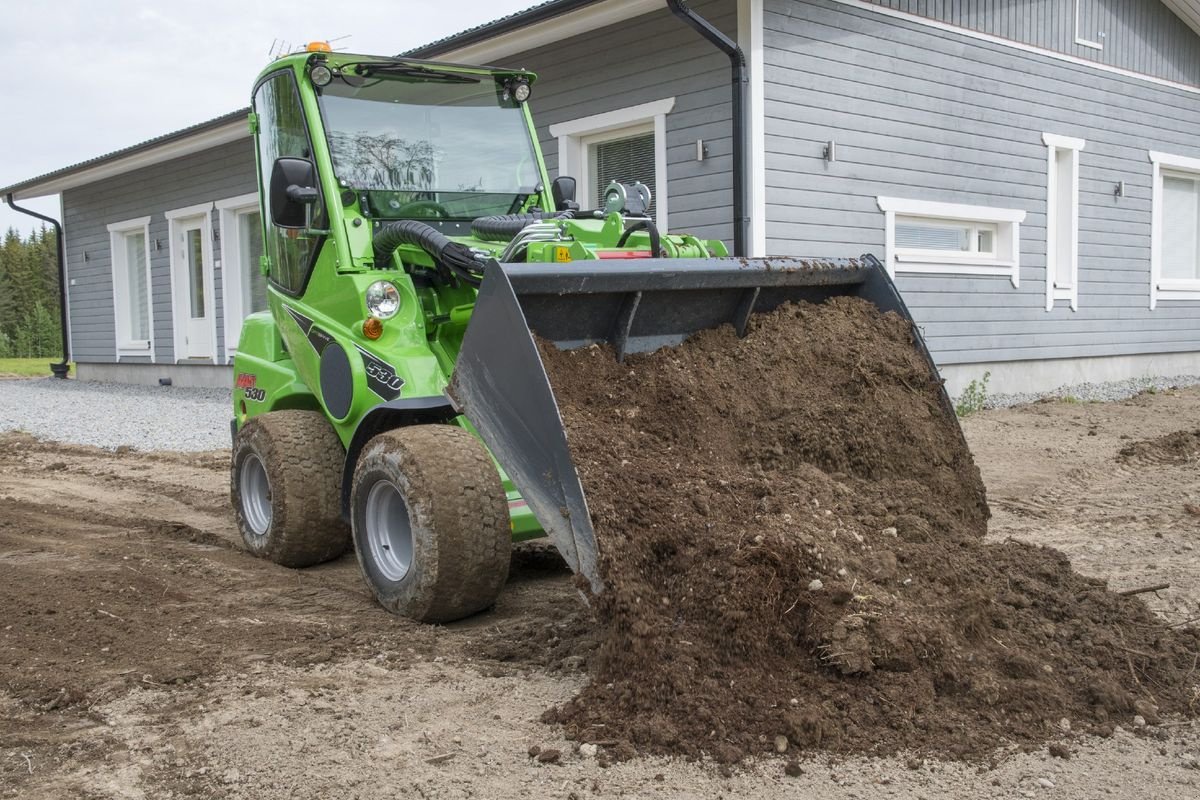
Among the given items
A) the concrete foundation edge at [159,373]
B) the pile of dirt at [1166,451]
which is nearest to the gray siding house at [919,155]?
the concrete foundation edge at [159,373]

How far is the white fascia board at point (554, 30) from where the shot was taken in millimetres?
9445

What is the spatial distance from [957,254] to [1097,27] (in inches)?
162

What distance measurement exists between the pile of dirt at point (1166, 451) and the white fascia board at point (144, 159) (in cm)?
1046

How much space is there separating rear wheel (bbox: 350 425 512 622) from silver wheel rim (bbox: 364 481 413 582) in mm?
86

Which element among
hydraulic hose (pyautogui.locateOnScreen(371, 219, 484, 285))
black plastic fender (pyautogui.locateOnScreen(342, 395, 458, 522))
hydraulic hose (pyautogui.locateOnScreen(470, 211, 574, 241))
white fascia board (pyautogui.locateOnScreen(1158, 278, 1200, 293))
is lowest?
black plastic fender (pyautogui.locateOnScreen(342, 395, 458, 522))

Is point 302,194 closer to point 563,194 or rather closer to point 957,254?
point 563,194

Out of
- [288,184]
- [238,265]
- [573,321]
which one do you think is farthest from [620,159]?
[238,265]

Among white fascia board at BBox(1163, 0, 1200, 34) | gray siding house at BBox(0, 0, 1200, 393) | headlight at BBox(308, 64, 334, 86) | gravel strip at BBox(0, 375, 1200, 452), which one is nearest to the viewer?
headlight at BBox(308, 64, 334, 86)

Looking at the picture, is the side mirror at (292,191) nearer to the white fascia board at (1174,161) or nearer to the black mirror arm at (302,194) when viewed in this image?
the black mirror arm at (302,194)

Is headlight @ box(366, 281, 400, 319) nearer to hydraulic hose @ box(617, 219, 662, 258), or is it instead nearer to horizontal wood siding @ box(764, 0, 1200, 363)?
hydraulic hose @ box(617, 219, 662, 258)

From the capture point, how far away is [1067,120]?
12.8 meters

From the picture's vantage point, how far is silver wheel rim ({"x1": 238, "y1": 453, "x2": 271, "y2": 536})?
532 centimetres

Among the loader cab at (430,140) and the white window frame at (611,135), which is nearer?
the loader cab at (430,140)

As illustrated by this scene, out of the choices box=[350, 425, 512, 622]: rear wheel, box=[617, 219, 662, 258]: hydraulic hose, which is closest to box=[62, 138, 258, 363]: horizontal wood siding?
box=[617, 219, 662, 258]: hydraulic hose
